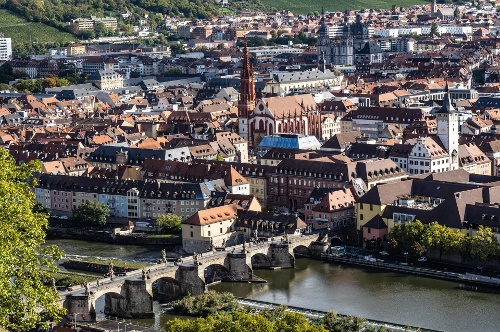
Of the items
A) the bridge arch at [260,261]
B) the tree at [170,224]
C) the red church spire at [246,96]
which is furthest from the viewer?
the red church spire at [246,96]

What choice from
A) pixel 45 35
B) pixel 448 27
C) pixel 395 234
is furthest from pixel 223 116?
pixel 448 27

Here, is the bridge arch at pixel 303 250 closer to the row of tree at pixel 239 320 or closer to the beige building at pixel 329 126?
the row of tree at pixel 239 320

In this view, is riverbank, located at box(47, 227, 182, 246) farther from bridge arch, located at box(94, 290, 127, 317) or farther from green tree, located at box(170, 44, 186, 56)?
green tree, located at box(170, 44, 186, 56)

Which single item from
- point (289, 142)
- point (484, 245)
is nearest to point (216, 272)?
point (484, 245)

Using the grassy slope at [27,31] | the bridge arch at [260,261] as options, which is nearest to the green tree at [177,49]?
the grassy slope at [27,31]

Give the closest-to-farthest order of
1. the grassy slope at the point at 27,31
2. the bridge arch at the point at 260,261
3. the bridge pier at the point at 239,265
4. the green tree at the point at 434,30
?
the bridge pier at the point at 239,265 < the bridge arch at the point at 260,261 < the grassy slope at the point at 27,31 < the green tree at the point at 434,30

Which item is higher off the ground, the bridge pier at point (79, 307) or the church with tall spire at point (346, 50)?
the church with tall spire at point (346, 50)

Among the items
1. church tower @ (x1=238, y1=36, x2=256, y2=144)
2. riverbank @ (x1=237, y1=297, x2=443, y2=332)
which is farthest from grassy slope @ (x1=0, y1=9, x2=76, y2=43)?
riverbank @ (x1=237, y1=297, x2=443, y2=332)
